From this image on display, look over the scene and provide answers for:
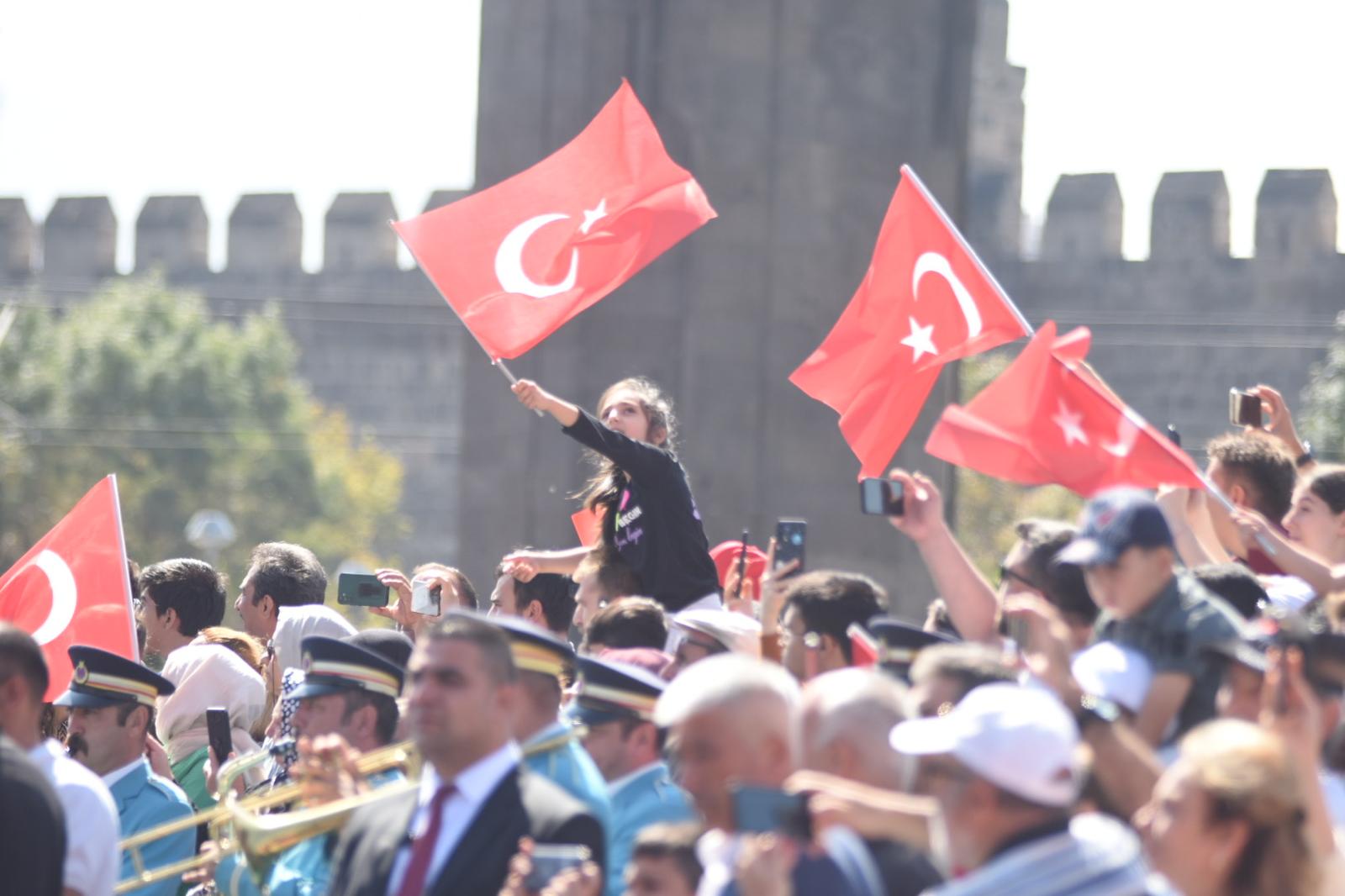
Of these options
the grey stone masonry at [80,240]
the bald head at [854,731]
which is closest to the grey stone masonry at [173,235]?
the grey stone masonry at [80,240]

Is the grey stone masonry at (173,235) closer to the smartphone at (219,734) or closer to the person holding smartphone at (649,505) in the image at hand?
the person holding smartphone at (649,505)

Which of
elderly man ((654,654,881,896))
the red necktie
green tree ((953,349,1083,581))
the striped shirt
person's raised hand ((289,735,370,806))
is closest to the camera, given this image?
the striped shirt

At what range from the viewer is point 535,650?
256 inches

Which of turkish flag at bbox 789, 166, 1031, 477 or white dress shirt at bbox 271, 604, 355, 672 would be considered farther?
turkish flag at bbox 789, 166, 1031, 477

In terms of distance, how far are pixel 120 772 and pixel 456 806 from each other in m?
2.71

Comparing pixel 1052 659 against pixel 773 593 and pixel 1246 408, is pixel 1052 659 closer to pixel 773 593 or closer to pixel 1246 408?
pixel 773 593

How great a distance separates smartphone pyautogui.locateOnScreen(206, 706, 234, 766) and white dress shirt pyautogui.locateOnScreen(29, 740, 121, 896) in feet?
4.14

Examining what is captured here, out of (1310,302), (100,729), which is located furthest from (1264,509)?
(1310,302)

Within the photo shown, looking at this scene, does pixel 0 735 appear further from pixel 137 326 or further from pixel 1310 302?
pixel 137 326

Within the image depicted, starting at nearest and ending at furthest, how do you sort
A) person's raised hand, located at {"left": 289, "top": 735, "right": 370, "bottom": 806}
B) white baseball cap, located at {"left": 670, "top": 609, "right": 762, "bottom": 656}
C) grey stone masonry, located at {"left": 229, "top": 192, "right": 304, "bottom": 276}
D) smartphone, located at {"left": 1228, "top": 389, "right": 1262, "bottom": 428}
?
person's raised hand, located at {"left": 289, "top": 735, "right": 370, "bottom": 806} → white baseball cap, located at {"left": 670, "top": 609, "right": 762, "bottom": 656} → smartphone, located at {"left": 1228, "top": 389, "right": 1262, "bottom": 428} → grey stone masonry, located at {"left": 229, "top": 192, "right": 304, "bottom": 276}

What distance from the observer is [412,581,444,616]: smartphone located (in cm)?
919

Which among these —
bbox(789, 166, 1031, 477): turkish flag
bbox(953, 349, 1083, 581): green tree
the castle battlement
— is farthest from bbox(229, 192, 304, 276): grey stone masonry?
bbox(789, 166, 1031, 477): turkish flag

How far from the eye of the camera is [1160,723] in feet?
19.3

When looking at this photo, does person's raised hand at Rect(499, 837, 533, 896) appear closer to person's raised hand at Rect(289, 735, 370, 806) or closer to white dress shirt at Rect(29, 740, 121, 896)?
person's raised hand at Rect(289, 735, 370, 806)
